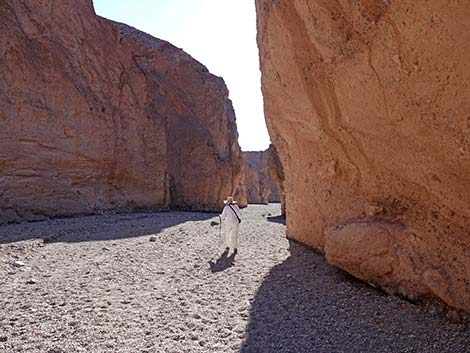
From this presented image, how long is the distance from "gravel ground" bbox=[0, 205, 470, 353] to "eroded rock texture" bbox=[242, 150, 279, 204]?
36.7m

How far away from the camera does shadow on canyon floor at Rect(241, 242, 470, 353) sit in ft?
10.6

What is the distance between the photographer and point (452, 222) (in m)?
3.71

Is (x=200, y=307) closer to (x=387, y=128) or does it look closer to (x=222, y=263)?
(x=222, y=263)

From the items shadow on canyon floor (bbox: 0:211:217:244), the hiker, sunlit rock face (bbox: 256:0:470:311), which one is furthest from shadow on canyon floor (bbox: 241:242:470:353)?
shadow on canyon floor (bbox: 0:211:217:244)

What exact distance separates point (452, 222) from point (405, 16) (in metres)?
1.93

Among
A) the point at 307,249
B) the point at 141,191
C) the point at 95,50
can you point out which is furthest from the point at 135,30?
the point at 307,249

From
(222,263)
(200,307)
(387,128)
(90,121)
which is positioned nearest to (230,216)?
(222,263)

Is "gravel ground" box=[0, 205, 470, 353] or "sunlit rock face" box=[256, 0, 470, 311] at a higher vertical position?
"sunlit rock face" box=[256, 0, 470, 311]

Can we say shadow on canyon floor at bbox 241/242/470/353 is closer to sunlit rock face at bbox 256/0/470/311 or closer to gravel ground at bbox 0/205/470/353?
gravel ground at bbox 0/205/470/353

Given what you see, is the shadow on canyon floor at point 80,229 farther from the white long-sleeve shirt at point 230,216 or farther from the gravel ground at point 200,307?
the white long-sleeve shirt at point 230,216

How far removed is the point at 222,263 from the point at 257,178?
40.3 m

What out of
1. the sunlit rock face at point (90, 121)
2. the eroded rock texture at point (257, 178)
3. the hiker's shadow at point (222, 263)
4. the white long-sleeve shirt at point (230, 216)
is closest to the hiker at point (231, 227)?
the white long-sleeve shirt at point (230, 216)

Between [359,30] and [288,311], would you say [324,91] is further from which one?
[288,311]

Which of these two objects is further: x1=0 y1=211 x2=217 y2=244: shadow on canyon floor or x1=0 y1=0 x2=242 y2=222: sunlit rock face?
x1=0 y1=0 x2=242 y2=222: sunlit rock face
